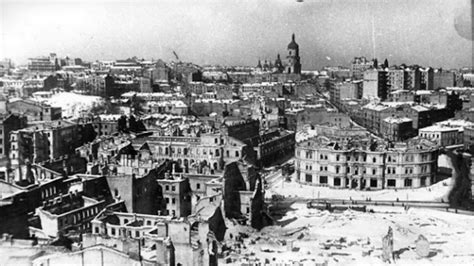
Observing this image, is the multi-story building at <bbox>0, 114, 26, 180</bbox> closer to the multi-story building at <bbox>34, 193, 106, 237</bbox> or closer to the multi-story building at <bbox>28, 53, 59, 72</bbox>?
the multi-story building at <bbox>34, 193, 106, 237</bbox>

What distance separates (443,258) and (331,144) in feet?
89.7

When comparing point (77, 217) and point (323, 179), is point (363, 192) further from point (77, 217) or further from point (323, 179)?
point (77, 217)

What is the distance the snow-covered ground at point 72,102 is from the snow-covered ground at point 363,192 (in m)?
48.5

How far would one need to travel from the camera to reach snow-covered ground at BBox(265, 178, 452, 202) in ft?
210

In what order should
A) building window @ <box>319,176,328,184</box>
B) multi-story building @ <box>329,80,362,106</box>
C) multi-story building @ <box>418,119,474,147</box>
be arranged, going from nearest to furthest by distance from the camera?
1. building window @ <box>319,176,328,184</box>
2. multi-story building @ <box>418,119,474,147</box>
3. multi-story building @ <box>329,80,362,106</box>

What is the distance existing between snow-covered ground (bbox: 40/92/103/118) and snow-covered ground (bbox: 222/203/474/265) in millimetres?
59470

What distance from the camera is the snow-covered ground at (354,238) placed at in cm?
4369

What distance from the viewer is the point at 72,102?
111m

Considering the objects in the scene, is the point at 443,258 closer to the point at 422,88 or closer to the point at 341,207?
the point at 341,207

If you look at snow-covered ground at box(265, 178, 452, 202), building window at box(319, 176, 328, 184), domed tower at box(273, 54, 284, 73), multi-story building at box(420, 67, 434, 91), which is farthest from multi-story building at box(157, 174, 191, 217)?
domed tower at box(273, 54, 284, 73)

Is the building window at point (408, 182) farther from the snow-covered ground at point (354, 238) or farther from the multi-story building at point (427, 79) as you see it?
the multi-story building at point (427, 79)

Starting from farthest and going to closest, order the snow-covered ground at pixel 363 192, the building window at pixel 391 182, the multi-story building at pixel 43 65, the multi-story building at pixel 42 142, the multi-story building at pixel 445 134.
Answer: the multi-story building at pixel 43 65 < the multi-story building at pixel 445 134 < the multi-story building at pixel 42 142 < the building window at pixel 391 182 < the snow-covered ground at pixel 363 192

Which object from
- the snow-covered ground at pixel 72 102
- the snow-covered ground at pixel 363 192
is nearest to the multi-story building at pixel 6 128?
the snow-covered ground at pixel 72 102

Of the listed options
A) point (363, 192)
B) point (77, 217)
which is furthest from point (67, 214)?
point (363, 192)
